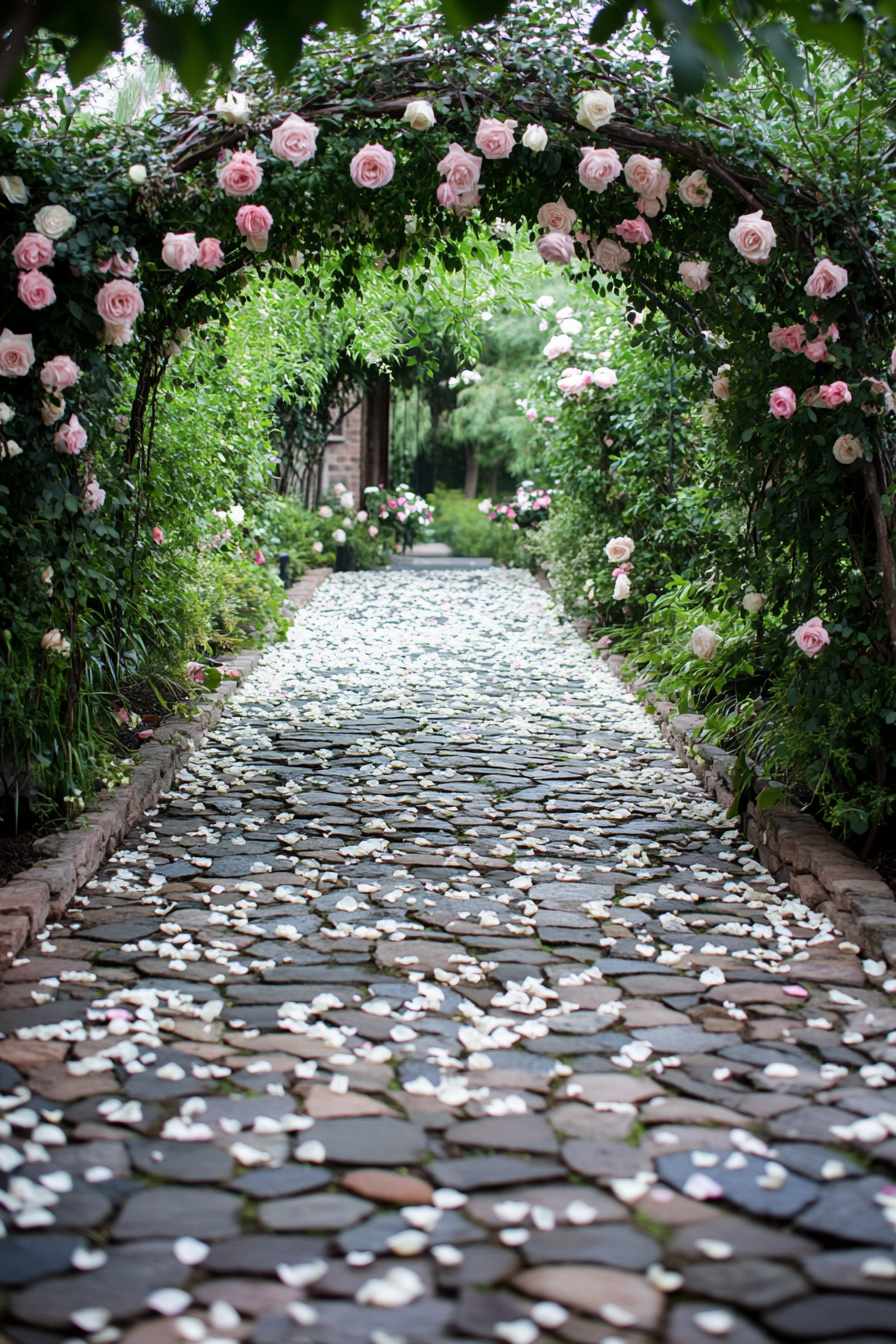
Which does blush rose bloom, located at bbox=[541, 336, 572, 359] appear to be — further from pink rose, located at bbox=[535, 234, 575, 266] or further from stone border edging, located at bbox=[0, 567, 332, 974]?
pink rose, located at bbox=[535, 234, 575, 266]

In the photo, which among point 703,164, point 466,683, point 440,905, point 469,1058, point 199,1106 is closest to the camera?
point 199,1106

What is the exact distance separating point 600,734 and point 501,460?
64.8ft

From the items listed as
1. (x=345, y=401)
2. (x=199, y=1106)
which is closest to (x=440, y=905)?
(x=199, y=1106)

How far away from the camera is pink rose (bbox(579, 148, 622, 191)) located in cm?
378

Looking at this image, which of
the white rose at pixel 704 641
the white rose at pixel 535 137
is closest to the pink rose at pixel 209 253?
the white rose at pixel 535 137

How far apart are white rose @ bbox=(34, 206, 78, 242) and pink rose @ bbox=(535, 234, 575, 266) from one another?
1605mm

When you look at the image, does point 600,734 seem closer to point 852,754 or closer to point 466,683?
point 466,683

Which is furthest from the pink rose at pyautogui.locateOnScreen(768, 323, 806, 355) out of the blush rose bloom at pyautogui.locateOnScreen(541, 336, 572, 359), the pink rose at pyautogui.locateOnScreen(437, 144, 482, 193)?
the blush rose bloom at pyautogui.locateOnScreen(541, 336, 572, 359)

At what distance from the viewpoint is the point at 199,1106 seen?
7.61ft

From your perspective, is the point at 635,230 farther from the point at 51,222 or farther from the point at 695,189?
the point at 51,222

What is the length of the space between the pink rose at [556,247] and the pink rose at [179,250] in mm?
1201

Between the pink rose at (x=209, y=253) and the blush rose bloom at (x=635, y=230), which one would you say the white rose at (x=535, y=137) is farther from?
the pink rose at (x=209, y=253)

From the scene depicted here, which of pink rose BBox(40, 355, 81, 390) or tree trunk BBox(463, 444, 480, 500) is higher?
tree trunk BBox(463, 444, 480, 500)

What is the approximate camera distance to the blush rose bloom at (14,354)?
337cm
